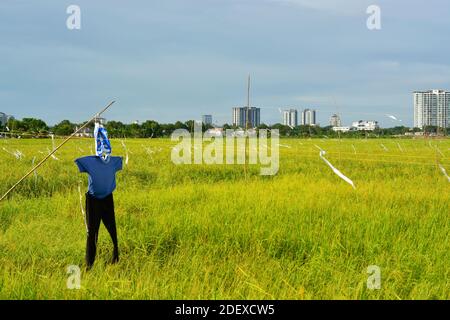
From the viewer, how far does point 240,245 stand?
476 centimetres

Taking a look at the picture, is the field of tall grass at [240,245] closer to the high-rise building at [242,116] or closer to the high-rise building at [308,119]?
the high-rise building at [242,116]

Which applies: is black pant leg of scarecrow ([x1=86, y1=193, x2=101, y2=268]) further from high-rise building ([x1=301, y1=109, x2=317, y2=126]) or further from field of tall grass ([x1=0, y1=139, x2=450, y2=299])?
high-rise building ([x1=301, y1=109, x2=317, y2=126])

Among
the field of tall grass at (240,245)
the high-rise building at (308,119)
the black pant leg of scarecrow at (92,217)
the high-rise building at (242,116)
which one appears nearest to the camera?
the black pant leg of scarecrow at (92,217)

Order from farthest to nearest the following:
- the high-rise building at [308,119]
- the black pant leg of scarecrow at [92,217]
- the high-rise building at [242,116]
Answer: the high-rise building at [308,119] < the high-rise building at [242,116] < the black pant leg of scarecrow at [92,217]

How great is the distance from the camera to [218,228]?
509 cm

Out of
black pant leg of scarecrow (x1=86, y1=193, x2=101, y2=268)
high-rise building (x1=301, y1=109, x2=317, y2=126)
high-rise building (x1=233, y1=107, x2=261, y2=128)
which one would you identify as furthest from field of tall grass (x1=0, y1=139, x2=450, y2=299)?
high-rise building (x1=301, y1=109, x2=317, y2=126)

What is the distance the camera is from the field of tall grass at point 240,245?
346 cm

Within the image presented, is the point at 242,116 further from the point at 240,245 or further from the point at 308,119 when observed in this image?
the point at 308,119

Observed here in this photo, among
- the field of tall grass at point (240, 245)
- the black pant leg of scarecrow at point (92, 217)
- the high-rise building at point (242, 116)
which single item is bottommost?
the field of tall grass at point (240, 245)

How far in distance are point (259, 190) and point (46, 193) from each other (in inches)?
167

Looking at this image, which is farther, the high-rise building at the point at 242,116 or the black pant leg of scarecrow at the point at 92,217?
the high-rise building at the point at 242,116

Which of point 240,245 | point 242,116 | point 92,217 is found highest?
point 242,116

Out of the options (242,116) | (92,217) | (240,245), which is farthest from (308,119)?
(92,217)

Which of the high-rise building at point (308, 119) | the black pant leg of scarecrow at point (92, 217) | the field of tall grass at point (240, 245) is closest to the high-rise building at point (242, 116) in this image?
the high-rise building at point (308, 119)
